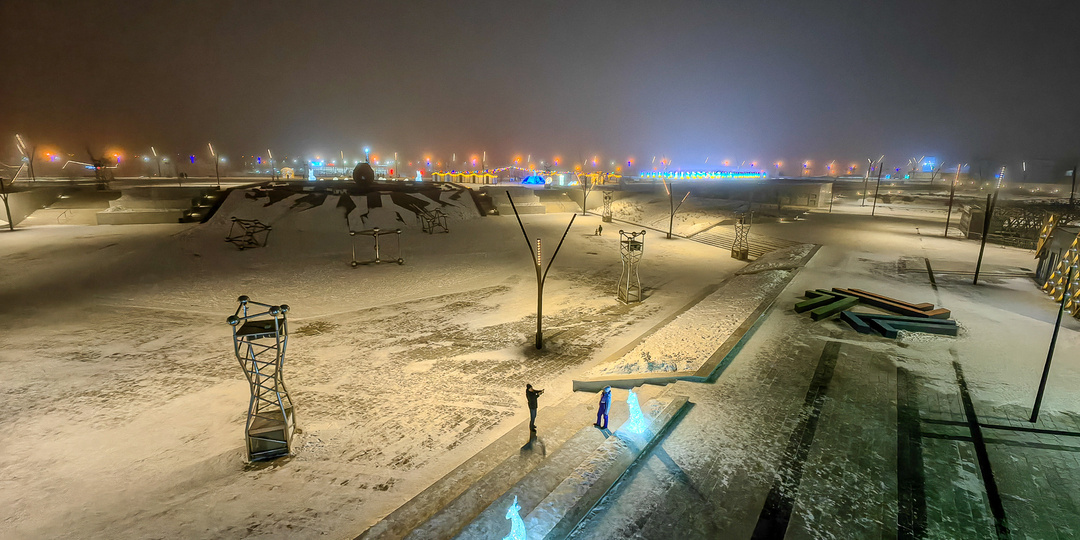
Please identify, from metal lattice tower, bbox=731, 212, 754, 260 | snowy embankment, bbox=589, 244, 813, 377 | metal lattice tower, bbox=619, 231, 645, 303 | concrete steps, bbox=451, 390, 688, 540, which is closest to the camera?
concrete steps, bbox=451, 390, 688, 540

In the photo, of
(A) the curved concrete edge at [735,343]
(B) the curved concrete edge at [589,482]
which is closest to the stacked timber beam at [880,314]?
(A) the curved concrete edge at [735,343]

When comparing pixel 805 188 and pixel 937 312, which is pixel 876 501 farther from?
pixel 805 188

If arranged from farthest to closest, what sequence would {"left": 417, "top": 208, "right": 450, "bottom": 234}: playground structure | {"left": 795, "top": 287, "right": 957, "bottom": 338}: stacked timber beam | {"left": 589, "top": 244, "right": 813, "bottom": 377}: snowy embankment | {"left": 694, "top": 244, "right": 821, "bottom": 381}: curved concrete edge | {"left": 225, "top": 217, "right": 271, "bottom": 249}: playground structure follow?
1. {"left": 417, "top": 208, "right": 450, "bottom": 234}: playground structure
2. {"left": 225, "top": 217, "right": 271, "bottom": 249}: playground structure
3. {"left": 795, "top": 287, "right": 957, "bottom": 338}: stacked timber beam
4. {"left": 589, "top": 244, "right": 813, "bottom": 377}: snowy embankment
5. {"left": 694, "top": 244, "right": 821, "bottom": 381}: curved concrete edge

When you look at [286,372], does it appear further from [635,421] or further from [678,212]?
[678,212]

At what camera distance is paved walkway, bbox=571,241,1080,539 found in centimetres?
528

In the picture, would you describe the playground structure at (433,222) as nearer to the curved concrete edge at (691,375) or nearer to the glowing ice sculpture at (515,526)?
the curved concrete edge at (691,375)

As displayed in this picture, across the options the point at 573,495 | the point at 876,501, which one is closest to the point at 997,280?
the point at 876,501

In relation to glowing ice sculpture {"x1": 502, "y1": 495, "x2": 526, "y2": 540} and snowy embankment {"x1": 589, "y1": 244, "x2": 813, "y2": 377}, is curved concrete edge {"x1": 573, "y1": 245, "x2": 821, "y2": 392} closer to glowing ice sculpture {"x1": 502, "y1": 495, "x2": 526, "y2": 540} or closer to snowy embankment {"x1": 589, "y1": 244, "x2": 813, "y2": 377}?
snowy embankment {"x1": 589, "y1": 244, "x2": 813, "y2": 377}

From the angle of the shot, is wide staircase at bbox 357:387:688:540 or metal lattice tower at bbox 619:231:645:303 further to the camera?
metal lattice tower at bbox 619:231:645:303

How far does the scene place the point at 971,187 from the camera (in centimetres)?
7450

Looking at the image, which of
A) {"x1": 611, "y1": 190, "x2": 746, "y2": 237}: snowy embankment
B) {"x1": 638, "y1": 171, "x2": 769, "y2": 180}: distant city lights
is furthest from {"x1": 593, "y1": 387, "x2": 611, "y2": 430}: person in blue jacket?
{"x1": 638, "y1": 171, "x2": 769, "y2": 180}: distant city lights

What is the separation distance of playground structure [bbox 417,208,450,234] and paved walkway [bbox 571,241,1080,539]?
2738 cm

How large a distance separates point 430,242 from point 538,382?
21.1 meters

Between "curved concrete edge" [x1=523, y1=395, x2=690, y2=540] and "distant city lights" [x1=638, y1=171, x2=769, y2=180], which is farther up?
"distant city lights" [x1=638, y1=171, x2=769, y2=180]
